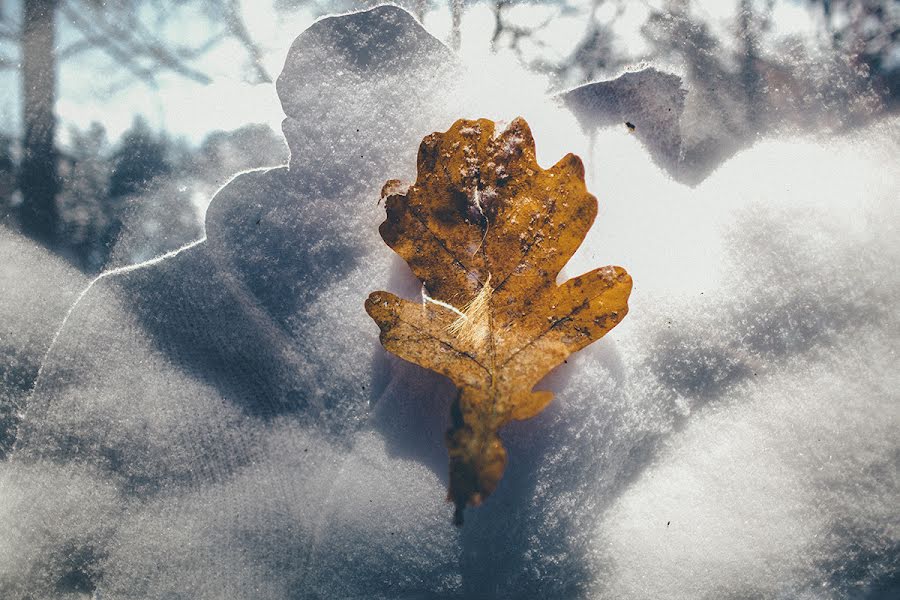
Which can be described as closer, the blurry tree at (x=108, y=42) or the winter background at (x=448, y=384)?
the winter background at (x=448, y=384)

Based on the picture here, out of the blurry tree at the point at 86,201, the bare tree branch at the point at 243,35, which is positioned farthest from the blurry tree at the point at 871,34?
the blurry tree at the point at 86,201

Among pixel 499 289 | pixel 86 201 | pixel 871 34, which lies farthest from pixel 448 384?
pixel 871 34

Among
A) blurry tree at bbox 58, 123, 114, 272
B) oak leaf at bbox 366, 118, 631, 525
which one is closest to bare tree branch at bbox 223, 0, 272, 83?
blurry tree at bbox 58, 123, 114, 272

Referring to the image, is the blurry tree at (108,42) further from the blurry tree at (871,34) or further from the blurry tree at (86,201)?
the blurry tree at (871,34)

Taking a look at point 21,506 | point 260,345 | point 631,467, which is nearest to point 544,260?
point 631,467

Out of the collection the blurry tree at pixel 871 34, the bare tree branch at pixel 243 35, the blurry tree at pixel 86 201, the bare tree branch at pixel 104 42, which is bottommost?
the blurry tree at pixel 86 201

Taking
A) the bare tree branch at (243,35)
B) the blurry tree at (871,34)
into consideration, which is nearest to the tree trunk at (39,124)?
the bare tree branch at (243,35)

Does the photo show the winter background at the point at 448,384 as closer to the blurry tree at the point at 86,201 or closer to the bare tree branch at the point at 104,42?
the blurry tree at the point at 86,201

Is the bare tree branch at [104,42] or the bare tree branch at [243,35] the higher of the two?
the bare tree branch at [243,35]
